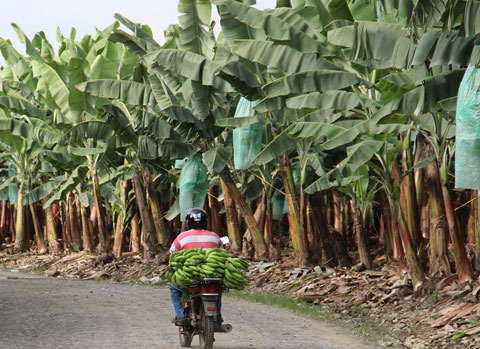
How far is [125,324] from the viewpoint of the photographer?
9.41 metres

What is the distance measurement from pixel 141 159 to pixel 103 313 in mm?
7624

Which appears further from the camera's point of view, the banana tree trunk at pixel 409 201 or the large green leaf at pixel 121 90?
the large green leaf at pixel 121 90

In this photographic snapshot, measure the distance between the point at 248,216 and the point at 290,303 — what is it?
429cm

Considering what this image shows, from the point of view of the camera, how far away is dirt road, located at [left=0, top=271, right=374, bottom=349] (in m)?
8.03

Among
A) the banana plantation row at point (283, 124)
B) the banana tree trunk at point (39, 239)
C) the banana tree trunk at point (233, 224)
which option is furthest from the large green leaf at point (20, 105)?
the banana tree trunk at point (233, 224)

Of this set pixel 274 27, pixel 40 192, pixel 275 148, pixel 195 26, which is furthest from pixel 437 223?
pixel 40 192

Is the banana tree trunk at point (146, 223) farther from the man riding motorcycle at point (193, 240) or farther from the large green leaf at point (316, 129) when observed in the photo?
the man riding motorcycle at point (193, 240)

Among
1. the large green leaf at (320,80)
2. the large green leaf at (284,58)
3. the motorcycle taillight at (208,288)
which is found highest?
the large green leaf at (284,58)

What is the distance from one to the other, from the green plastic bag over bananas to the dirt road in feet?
3.37

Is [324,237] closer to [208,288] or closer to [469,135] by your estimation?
[469,135]

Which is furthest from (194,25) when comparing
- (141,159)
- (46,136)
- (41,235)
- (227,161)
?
(41,235)

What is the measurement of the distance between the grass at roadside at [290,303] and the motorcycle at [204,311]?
3.63m

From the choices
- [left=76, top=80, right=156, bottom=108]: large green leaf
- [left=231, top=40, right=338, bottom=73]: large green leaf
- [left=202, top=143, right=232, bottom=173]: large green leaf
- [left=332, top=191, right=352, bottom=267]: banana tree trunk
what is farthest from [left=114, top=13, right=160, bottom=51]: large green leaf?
[left=332, top=191, right=352, bottom=267]: banana tree trunk

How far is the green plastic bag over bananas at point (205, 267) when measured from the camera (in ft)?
23.2
